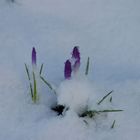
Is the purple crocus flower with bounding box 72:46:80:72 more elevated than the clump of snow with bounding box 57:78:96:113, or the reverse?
the purple crocus flower with bounding box 72:46:80:72

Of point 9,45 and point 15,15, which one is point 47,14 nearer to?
point 15,15

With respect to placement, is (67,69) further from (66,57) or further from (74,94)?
(66,57)

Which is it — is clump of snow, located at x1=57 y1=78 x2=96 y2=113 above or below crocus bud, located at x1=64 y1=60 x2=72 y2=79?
below

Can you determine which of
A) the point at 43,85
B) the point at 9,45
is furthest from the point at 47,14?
the point at 43,85

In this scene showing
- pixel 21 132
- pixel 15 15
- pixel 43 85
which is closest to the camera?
pixel 21 132

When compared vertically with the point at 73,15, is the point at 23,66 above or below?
below
